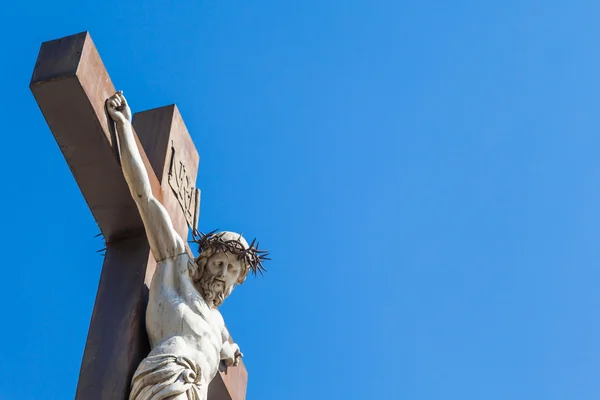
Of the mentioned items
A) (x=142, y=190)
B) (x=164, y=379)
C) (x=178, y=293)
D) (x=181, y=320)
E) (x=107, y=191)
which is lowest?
(x=164, y=379)

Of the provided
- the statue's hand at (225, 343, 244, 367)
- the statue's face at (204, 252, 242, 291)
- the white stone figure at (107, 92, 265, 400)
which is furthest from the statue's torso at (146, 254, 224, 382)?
the statue's hand at (225, 343, 244, 367)

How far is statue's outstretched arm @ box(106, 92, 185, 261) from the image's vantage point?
5.29m

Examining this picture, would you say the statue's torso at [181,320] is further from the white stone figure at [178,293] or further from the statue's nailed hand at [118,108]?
the statue's nailed hand at [118,108]

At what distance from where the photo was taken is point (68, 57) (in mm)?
5023

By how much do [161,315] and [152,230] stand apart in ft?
1.49

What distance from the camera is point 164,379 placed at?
15.8 feet

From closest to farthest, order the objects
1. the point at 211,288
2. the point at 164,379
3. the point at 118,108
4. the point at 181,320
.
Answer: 1. the point at 164,379
2. the point at 181,320
3. the point at 118,108
4. the point at 211,288

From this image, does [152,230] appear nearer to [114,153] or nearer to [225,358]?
[114,153]

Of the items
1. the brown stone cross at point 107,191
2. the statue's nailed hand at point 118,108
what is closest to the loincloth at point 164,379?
the brown stone cross at point 107,191

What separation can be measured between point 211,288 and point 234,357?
67cm

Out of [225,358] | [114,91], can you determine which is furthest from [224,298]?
[114,91]

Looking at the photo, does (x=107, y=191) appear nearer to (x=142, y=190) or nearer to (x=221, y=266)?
(x=142, y=190)

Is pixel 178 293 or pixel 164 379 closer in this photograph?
pixel 164 379

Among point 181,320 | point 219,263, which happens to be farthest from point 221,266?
point 181,320
